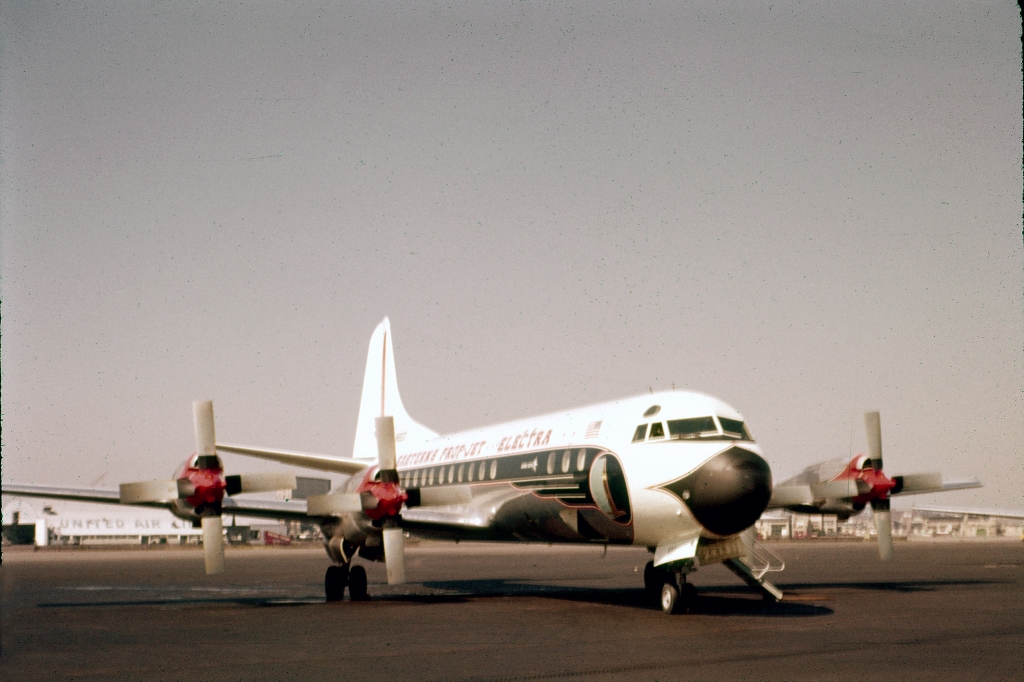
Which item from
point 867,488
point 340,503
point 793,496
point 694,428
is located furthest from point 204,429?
point 867,488

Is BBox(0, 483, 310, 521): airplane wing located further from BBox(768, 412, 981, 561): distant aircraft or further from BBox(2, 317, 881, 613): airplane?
BBox(768, 412, 981, 561): distant aircraft

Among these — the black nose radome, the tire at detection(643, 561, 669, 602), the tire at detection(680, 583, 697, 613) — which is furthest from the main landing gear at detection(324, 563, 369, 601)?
the black nose radome

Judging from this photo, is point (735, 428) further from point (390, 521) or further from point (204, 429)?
point (204, 429)

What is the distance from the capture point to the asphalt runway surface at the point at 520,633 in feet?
38.1

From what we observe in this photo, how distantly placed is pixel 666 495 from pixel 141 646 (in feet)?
29.6

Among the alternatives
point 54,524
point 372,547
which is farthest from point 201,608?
point 54,524

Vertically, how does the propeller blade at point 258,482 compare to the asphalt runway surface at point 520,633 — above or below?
above

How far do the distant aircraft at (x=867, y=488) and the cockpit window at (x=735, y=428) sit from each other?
15.5 feet

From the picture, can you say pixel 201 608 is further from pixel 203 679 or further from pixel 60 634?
pixel 203 679

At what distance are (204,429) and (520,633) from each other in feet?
27.3

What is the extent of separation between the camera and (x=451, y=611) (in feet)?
65.5

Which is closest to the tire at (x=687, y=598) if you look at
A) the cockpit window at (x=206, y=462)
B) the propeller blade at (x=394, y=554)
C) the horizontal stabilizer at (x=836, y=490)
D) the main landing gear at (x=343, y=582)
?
the propeller blade at (x=394, y=554)

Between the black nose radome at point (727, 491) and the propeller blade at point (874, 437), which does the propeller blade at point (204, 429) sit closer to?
the black nose radome at point (727, 491)

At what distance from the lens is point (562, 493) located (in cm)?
2044
